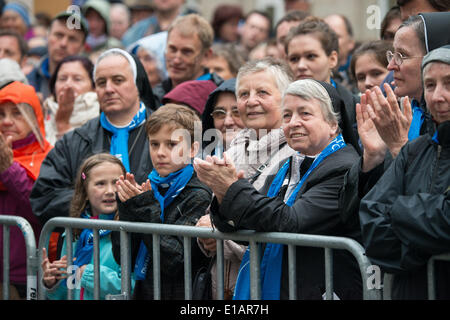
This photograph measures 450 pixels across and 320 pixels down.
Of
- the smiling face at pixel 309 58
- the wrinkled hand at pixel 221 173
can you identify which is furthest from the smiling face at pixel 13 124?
the wrinkled hand at pixel 221 173

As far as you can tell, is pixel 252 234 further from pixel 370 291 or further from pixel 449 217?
pixel 449 217

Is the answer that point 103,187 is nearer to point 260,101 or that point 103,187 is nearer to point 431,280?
point 260,101

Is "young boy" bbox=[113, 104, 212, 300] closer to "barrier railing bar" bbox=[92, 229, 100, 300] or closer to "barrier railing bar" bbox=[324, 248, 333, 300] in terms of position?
"barrier railing bar" bbox=[92, 229, 100, 300]

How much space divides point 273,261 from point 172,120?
1.44 m

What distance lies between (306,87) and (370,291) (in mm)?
1281

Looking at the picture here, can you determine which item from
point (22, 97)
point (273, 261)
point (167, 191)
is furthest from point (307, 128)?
point (22, 97)

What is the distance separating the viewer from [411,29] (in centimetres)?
435

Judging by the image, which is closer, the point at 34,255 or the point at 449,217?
the point at 449,217

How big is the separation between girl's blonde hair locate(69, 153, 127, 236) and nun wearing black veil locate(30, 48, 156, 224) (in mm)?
223

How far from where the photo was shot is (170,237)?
4.89 metres

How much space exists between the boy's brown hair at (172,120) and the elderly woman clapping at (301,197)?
1005 mm

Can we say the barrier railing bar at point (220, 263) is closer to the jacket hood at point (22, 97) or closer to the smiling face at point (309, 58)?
the smiling face at point (309, 58)

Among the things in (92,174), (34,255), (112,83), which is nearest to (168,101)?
(112,83)

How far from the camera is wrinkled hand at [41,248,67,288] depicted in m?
5.39
